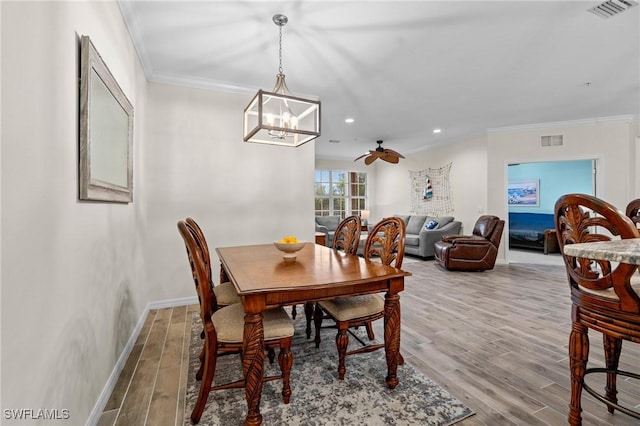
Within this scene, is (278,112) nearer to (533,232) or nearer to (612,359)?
(612,359)

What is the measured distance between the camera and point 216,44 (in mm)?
2705

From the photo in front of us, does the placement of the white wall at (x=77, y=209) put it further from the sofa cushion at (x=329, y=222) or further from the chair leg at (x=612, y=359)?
the sofa cushion at (x=329, y=222)

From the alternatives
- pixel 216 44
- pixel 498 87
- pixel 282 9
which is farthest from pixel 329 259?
pixel 498 87

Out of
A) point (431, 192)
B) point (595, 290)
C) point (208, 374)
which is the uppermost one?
point (431, 192)

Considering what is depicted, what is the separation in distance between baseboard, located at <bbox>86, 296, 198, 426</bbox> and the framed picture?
28.4 ft

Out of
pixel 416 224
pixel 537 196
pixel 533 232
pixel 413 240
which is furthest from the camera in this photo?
pixel 537 196

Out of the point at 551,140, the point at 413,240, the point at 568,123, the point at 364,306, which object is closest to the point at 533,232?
the point at 551,140

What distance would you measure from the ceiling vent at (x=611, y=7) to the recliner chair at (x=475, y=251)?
347 centimetres

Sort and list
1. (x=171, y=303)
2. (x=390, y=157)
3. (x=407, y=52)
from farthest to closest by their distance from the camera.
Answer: (x=390, y=157) → (x=171, y=303) → (x=407, y=52)

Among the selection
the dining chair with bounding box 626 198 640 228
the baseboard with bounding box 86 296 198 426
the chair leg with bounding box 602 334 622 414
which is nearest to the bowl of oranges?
the baseboard with bounding box 86 296 198 426

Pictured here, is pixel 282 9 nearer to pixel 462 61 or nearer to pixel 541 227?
pixel 462 61

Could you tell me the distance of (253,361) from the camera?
4.73ft

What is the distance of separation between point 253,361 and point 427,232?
5.48 m

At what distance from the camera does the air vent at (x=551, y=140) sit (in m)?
5.32
